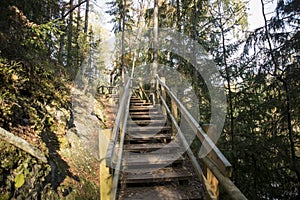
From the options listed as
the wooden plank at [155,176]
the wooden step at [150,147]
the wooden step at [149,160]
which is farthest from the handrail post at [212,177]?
the wooden step at [150,147]

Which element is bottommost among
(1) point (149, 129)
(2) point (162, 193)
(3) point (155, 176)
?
(2) point (162, 193)

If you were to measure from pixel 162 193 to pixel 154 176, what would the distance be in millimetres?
347

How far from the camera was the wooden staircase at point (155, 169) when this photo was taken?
332cm

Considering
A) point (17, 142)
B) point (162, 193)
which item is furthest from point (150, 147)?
point (17, 142)

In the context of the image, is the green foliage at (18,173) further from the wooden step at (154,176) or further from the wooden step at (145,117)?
the wooden step at (145,117)

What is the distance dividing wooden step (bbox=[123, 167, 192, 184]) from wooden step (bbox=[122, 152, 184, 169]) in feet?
0.61

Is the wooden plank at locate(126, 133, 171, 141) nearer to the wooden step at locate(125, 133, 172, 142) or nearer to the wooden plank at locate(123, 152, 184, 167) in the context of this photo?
the wooden step at locate(125, 133, 172, 142)

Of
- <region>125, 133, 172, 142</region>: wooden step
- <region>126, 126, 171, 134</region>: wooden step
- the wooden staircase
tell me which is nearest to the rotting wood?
→ the wooden staircase

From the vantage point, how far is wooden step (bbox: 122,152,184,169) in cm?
393

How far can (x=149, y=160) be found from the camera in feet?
13.1

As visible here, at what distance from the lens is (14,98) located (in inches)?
161

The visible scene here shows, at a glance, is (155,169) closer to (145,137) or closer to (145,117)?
(145,137)

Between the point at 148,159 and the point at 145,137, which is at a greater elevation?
the point at 145,137

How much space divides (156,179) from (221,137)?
3.04 metres
